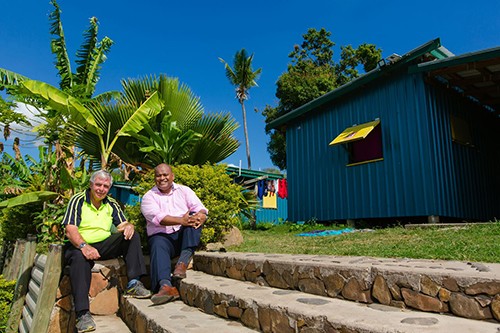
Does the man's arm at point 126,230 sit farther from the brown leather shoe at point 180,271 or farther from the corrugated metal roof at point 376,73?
the corrugated metal roof at point 376,73

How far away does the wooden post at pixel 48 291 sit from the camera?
3.88 metres

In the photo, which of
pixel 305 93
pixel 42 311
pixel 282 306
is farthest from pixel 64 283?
pixel 305 93

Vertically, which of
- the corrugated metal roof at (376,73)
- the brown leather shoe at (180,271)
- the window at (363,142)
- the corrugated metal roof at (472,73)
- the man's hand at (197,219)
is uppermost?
the corrugated metal roof at (376,73)

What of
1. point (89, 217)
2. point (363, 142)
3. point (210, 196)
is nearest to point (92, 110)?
point (210, 196)

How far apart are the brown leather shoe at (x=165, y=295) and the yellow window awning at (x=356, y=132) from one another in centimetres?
575

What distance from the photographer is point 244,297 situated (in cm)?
300

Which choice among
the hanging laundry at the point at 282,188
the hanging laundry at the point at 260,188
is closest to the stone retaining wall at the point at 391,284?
the hanging laundry at the point at 260,188

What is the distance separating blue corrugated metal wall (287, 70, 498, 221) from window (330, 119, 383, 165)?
0.19 m

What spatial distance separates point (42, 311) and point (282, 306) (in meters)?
2.83

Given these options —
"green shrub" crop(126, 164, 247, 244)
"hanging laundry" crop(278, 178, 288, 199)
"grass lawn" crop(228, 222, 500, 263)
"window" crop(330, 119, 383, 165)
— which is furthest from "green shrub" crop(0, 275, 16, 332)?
"hanging laundry" crop(278, 178, 288, 199)

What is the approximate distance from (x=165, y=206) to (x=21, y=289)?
245 centimetres

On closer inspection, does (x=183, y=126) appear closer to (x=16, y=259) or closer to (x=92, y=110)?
(x=92, y=110)

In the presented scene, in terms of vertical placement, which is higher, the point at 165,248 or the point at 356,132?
the point at 356,132

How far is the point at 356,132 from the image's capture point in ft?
28.6
